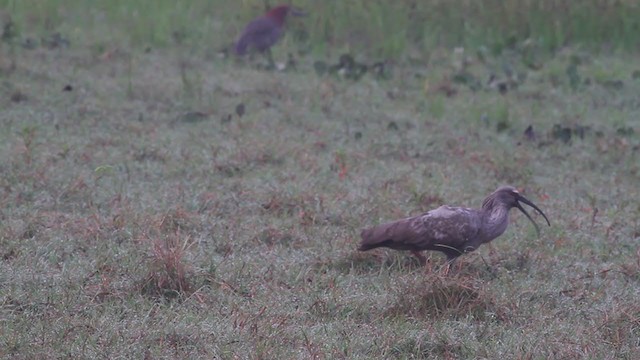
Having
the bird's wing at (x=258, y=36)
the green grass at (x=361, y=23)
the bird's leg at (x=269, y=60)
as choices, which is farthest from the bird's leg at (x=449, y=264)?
the green grass at (x=361, y=23)

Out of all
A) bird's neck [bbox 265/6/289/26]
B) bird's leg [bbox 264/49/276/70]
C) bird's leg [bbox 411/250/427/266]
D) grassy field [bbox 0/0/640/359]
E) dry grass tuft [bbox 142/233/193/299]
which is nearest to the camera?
grassy field [bbox 0/0/640/359]

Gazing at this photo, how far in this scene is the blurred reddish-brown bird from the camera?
11.5 meters

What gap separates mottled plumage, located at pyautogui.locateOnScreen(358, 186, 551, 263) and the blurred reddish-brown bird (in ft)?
18.6

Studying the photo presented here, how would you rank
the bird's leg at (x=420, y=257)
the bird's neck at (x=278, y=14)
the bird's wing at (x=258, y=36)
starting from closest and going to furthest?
1. the bird's leg at (x=420, y=257)
2. the bird's wing at (x=258, y=36)
3. the bird's neck at (x=278, y=14)

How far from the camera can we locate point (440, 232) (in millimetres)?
5836

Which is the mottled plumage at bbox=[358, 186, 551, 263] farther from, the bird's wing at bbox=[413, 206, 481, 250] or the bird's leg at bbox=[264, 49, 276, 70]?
the bird's leg at bbox=[264, 49, 276, 70]

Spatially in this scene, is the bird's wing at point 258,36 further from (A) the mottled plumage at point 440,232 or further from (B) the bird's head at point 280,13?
(A) the mottled plumage at point 440,232

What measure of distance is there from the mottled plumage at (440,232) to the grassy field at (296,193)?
118mm

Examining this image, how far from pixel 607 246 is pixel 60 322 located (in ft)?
10.5

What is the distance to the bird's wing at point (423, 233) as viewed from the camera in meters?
5.79

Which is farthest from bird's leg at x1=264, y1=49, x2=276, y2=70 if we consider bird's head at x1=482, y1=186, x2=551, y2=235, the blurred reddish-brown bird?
bird's head at x1=482, y1=186, x2=551, y2=235

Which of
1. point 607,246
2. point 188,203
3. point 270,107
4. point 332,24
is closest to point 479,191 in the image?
point 607,246

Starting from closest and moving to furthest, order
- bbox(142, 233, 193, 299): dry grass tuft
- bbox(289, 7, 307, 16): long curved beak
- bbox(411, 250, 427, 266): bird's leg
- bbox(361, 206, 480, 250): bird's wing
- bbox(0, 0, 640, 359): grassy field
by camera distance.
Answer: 1. bbox(0, 0, 640, 359): grassy field
2. bbox(142, 233, 193, 299): dry grass tuft
3. bbox(361, 206, 480, 250): bird's wing
4. bbox(411, 250, 427, 266): bird's leg
5. bbox(289, 7, 307, 16): long curved beak

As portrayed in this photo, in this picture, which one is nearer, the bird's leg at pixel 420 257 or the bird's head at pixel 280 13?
the bird's leg at pixel 420 257
